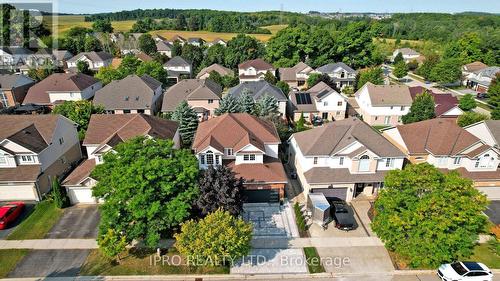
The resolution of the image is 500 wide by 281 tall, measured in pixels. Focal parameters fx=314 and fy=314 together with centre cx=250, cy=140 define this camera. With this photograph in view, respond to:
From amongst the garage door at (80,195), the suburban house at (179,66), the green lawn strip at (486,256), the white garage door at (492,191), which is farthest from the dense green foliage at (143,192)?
the suburban house at (179,66)

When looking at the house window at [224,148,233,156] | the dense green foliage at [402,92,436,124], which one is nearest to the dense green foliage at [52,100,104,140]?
the house window at [224,148,233,156]

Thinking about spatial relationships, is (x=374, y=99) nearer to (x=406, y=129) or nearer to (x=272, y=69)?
(x=406, y=129)

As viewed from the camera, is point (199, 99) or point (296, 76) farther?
point (296, 76)

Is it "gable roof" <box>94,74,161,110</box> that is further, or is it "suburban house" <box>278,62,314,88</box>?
"suburban house" <box>278,62,314,88</box>

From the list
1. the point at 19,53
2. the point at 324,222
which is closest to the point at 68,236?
the point at 324,222

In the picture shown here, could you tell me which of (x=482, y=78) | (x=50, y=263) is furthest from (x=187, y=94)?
(x=482, y=78)

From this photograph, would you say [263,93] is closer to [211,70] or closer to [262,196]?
[262,196]

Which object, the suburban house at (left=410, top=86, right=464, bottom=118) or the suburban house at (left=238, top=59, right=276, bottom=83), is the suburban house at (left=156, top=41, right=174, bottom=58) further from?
the suburban house at (left=410, top=86, right=464, bottom=118)
